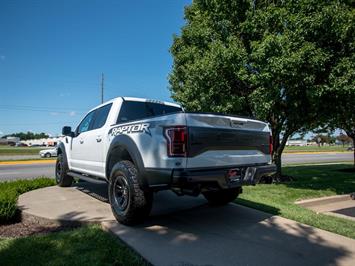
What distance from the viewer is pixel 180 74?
38.8 ft

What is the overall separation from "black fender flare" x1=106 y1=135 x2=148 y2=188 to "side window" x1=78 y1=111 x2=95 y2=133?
186 cm

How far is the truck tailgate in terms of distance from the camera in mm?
4125

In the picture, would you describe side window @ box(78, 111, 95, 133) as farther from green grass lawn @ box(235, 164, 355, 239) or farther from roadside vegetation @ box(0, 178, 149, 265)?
green grass lawn @ box(235, 164, 355, 239)

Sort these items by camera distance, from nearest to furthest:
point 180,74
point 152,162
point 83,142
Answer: point 152,162
point 83,142
point 180,74

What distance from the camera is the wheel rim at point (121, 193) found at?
4707 mm

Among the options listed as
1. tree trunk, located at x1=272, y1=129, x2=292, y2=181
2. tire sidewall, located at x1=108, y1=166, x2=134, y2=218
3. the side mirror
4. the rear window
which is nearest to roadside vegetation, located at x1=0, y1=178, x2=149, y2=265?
tire sidewall, located at x1=108, y1=166, x2=134, y2=218

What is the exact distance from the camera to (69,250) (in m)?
3.81

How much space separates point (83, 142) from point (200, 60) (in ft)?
14.4

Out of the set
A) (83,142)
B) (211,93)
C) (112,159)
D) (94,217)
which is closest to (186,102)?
(211,93)

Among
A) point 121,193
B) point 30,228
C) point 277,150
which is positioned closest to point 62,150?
point 30,228

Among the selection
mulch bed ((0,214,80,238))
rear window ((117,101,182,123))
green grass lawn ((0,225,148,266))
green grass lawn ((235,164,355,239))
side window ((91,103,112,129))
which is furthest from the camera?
side window ((91,103,112,129))

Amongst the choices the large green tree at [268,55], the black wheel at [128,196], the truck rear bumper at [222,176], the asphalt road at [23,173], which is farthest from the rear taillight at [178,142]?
the asphalt road at [23,173]

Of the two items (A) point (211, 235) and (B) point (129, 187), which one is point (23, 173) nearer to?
(B) point (129, 187)

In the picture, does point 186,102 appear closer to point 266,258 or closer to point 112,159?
point 112,159
